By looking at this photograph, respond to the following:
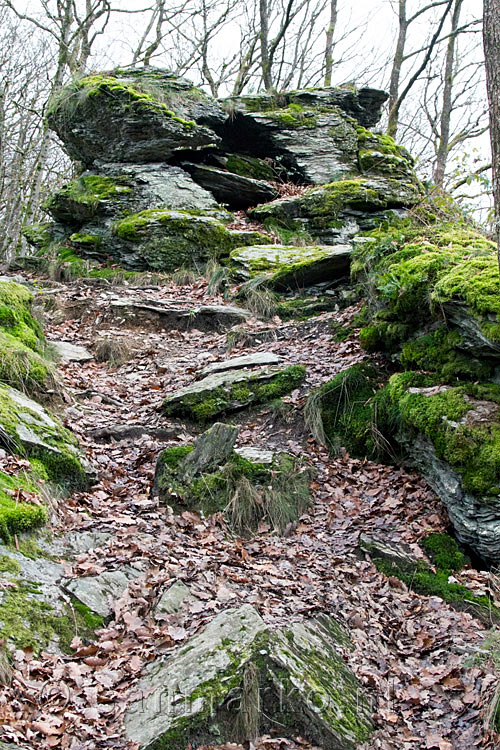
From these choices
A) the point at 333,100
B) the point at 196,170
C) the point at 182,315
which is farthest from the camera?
the point at 333,100

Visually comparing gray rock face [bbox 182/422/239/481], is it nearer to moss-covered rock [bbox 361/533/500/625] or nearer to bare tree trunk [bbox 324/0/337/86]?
moss-covered rock [bbox 361/533/500/625]

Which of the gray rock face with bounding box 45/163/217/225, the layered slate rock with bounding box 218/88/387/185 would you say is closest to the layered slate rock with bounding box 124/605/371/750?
the gray rock face with bounding box 45/163/217/225

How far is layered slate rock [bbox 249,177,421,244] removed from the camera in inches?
472

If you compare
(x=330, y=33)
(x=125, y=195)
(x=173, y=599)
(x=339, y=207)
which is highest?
(x=330, y=33)

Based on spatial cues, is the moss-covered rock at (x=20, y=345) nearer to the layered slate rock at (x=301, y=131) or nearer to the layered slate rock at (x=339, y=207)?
the layered slate rock at (x=339, y=207)

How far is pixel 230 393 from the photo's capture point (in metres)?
7.11

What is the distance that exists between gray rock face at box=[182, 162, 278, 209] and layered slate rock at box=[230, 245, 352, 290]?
2.59m

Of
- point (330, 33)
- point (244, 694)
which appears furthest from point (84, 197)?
point (330, 33)

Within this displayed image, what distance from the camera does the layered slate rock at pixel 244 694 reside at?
9.37 feet

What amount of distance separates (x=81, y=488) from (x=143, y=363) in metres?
3.56

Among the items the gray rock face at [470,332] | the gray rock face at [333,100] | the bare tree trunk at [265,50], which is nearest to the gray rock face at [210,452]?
the gray rock face at [470,332]

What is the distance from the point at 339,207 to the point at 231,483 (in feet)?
28.1

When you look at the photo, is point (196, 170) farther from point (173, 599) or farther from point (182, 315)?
point (173, 599)

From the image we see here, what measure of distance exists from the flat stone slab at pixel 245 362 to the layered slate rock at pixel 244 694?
4.52 metres
